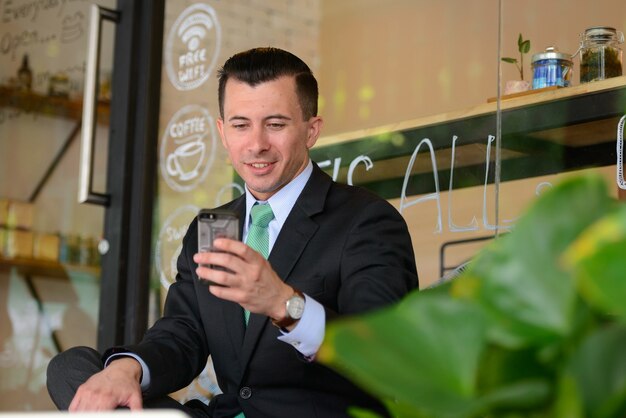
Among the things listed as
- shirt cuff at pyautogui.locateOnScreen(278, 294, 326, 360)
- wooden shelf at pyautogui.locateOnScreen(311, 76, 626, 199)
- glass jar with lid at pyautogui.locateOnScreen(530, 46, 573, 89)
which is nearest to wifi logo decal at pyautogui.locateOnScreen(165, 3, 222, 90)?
wooden shelf at pyautogui.locateOnScreen(311, 76, 626, 199)

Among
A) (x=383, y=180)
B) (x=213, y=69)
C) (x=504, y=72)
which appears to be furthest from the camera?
(x=213, y=69)

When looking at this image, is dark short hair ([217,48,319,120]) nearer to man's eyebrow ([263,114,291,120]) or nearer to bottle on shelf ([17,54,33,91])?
man's eyebrow ([263,114,291,120])

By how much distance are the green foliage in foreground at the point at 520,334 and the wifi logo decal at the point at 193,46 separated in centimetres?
330

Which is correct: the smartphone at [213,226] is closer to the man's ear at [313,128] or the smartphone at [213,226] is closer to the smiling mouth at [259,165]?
the smiling mouth at [259,165]

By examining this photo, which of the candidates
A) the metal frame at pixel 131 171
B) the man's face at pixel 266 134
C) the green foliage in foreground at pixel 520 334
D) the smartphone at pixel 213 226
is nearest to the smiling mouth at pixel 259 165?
the man's face at pixel 266 134

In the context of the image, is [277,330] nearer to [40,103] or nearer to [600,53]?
[600,53]

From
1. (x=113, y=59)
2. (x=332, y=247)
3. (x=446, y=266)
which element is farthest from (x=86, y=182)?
(x=332, y=247)

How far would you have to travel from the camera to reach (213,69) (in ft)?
12.3

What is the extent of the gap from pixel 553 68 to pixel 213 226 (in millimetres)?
1668

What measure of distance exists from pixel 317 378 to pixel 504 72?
4.22 ft

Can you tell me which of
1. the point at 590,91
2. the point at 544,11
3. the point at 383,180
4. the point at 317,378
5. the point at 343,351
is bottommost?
the point at 317,378

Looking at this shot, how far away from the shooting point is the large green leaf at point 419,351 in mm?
517

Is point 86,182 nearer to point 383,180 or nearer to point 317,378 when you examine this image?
point 383,180

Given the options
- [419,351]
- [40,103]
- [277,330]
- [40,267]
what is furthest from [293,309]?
[40,103]
